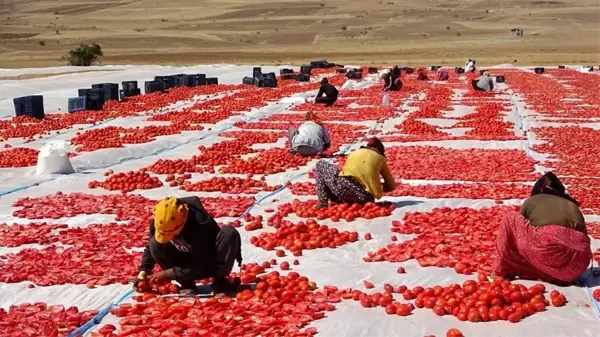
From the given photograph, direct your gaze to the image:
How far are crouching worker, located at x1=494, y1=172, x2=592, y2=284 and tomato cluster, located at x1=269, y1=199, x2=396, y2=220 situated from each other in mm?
3363

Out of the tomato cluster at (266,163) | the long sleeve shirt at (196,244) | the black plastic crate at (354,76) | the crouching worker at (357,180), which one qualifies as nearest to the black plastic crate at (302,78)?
the black plastic crate at (354,76)

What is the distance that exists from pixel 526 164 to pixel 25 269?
10559 millimetres

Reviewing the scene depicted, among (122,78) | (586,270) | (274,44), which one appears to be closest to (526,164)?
(586,270)

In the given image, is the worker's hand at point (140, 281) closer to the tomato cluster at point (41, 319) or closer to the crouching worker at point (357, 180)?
the tomato cluster at point (41, 319)

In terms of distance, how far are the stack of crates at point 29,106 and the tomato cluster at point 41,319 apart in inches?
734

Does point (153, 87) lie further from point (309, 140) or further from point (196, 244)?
point (196, 244)

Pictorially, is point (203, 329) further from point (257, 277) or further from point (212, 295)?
point (257, 277)

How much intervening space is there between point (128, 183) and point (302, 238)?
5086 mm

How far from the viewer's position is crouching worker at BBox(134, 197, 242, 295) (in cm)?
743

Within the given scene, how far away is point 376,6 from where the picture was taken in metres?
165

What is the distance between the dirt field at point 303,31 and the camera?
83.0 meters

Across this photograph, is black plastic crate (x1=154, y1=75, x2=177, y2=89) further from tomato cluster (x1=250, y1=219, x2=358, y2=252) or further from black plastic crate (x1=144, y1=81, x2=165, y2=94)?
tomato cluster (x1=250, y1=219, x2=358, y2=252)

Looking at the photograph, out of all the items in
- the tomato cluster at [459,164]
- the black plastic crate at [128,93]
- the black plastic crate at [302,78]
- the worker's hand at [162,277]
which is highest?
the black plastic crate at [302,78]

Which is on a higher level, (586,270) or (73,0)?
(73,0)
